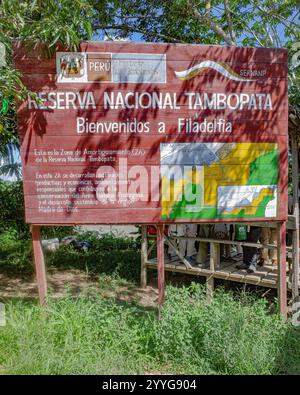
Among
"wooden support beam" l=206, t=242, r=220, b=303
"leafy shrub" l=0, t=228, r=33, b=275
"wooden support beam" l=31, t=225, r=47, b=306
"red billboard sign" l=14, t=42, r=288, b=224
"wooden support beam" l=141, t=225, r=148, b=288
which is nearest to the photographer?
"red billboard sign" l=14, t=42, r=288, b=224

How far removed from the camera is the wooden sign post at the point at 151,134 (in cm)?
393

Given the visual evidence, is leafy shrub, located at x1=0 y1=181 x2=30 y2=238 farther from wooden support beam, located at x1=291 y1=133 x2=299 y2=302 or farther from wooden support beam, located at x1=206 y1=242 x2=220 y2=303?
wooden support beam, located at x1=291 y1=133 x2=299 y2=302

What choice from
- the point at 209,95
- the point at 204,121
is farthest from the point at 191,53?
the point at 204,121

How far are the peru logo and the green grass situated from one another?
239 cm

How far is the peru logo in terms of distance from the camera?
4.00 meters

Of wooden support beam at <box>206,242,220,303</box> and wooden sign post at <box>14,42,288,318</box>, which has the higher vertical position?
wooden sign post at <box>14,42,288,318</box>

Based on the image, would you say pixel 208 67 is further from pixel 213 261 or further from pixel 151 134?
pixel 213 261

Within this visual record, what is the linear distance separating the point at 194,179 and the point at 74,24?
1.96m

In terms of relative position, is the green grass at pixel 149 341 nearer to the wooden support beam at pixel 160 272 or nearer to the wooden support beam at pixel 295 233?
the wooden support beam at pixel 160 272

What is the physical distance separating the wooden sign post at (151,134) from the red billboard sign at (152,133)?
10 mm

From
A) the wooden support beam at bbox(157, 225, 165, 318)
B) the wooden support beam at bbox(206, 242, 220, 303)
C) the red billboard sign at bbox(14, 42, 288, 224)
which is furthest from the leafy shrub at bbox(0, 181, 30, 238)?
the wooden support beam at bbox(157, 225, 165, 318)

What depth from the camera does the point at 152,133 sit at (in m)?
4.04

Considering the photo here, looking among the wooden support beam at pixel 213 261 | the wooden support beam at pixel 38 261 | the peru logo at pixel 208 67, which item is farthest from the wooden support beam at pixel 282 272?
the wooden support beam at pixel 38 261

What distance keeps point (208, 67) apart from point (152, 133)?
→ 91 cm
